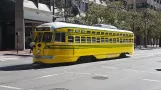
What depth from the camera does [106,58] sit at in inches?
1046

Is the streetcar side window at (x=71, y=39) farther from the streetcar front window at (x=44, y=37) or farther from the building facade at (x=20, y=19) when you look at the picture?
the building facade at (x=20, y=19)

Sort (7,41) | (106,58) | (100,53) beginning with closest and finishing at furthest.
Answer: (100,53) < (106,58) < (7,41)

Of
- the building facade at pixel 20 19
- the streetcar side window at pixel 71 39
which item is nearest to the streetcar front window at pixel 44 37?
the streetcar side window at pixel 71 39

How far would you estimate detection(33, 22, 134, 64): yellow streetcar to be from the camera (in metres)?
19.0

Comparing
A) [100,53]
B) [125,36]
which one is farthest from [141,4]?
[100,53]

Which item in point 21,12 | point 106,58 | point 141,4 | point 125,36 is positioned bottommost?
point 106,58

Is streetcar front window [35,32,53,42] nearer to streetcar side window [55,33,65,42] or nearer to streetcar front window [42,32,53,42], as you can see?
streetcar front window [42,32,53,42]

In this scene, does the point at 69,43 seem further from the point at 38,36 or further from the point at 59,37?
the point at 38,36

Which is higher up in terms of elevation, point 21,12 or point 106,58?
point 21,12

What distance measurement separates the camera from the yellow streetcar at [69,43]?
18953 mm

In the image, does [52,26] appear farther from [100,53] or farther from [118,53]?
[118,53]

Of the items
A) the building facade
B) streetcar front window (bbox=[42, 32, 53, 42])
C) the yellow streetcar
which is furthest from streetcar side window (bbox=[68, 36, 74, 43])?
the building facade

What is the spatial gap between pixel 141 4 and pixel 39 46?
7686 cm

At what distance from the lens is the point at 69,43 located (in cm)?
1995
